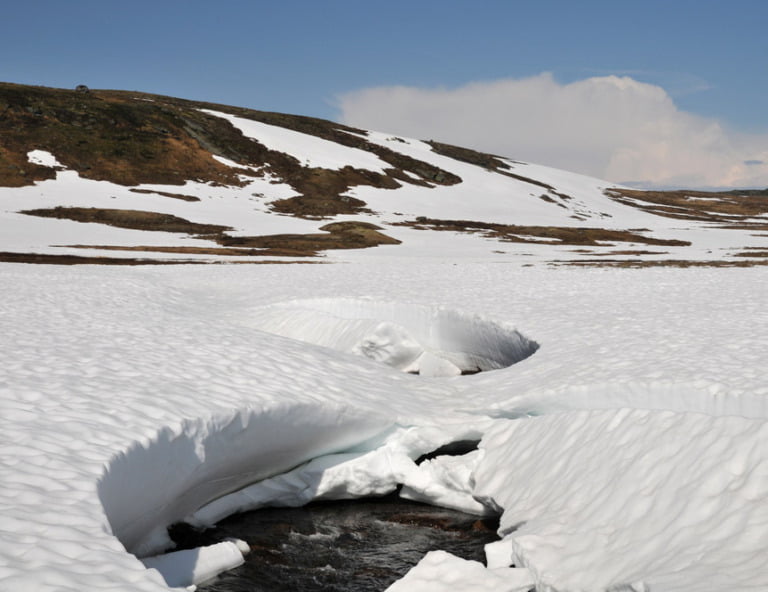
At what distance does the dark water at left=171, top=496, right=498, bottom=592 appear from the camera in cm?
760

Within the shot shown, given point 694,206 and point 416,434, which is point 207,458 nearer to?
point 416,434

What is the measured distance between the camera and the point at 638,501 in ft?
24.7

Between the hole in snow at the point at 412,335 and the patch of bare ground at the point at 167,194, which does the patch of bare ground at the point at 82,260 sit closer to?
the hole in snow at the point at 412,335

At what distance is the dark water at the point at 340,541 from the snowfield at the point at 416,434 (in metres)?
0.30

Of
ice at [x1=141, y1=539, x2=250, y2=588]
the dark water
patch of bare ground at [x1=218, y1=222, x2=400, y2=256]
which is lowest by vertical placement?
the dark water

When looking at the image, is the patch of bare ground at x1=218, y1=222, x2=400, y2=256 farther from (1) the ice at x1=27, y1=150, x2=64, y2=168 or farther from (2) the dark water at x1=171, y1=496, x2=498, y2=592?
(2) the dark water at x1=171, y1=496, x2=498, y2=592

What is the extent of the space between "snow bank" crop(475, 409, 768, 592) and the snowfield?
0.08 feet

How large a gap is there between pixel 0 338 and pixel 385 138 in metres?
116

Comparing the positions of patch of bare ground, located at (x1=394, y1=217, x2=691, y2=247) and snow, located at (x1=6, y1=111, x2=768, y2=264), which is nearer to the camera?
snow, located at (x1=6, y1=111, x2=768, y2=264)

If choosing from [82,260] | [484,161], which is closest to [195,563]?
[82,260]

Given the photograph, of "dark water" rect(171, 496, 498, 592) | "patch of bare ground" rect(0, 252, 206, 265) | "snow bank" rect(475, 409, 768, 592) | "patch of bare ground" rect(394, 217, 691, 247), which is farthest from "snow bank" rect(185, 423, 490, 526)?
"patch of bare ground" rect(394, 217, 691, 247)

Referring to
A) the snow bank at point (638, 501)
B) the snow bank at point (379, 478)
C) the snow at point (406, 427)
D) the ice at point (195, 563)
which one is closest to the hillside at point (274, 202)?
the snow at point (406, 427)

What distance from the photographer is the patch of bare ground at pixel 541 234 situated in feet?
203

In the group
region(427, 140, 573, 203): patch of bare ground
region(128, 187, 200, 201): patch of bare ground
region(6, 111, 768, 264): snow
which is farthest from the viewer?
region(427, 140, 573, 203): patch of bare ground
